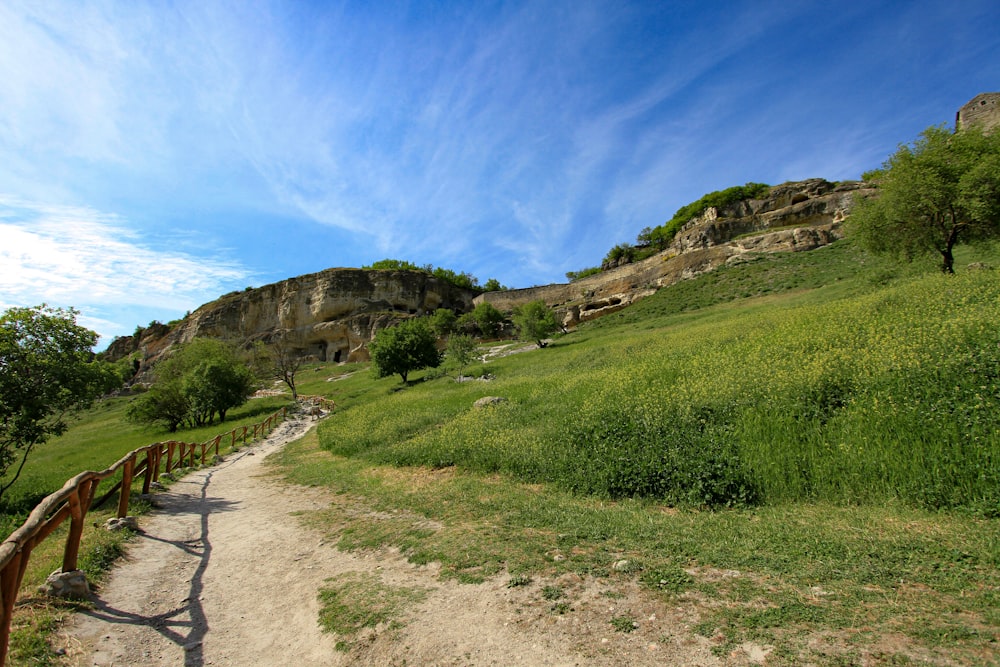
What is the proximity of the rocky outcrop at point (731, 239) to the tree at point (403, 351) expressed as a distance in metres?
22.4

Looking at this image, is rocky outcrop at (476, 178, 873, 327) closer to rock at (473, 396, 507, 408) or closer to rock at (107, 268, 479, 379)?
rock at (107, 268, 479, 379)

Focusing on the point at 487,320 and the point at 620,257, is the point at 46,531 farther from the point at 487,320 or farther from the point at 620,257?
the point at 620,257

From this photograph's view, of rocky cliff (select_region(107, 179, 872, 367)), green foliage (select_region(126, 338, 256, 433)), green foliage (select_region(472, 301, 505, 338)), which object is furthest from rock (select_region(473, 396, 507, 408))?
green foliage (select_region(472, 301, 505, 338))

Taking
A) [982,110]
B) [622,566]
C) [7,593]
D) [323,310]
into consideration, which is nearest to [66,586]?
[7,593]

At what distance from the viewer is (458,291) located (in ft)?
261

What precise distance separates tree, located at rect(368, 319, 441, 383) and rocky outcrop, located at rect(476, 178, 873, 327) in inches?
881

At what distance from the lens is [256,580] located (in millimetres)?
5539

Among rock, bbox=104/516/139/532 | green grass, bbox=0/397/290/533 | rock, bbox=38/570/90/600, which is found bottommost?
green grass, bbox=0/397/290/533

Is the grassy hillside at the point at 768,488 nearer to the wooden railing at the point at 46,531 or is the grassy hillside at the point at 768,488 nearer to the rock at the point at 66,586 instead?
the rock at the point at 66,586

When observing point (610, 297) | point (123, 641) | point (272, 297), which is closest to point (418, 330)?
point (610, 297)

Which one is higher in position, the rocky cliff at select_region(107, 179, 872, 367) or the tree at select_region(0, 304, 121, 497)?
the rocky cliff at select_region(107, 179, 872, 367)

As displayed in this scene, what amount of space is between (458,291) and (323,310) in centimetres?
2314

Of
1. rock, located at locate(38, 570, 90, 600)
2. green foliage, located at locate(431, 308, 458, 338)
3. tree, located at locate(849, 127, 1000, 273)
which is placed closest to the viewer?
rock, located at locate(38, 570, 90, 600)

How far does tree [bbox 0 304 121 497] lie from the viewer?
12.6 meters
